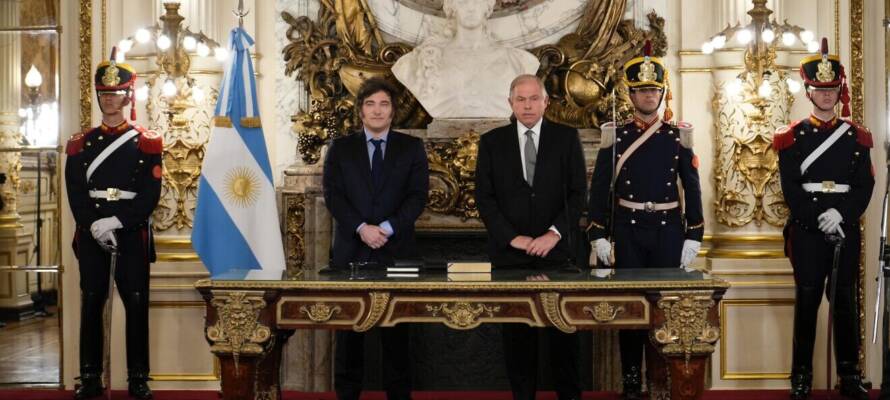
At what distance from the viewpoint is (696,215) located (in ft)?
17.2

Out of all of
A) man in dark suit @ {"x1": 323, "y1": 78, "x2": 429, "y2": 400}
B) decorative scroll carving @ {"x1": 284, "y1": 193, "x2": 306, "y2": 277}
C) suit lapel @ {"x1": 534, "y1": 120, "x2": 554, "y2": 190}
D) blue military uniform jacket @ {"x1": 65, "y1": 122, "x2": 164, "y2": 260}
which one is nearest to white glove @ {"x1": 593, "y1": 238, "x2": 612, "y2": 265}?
suit lapel @ {"x1": 534, "y1": 120, "x2": 554, "y2": 190}

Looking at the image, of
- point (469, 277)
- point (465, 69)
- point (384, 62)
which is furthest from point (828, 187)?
point (384, 62)

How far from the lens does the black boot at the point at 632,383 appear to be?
533 centimetres

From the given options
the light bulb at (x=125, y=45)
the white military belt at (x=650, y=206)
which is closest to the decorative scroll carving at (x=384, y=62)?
the light bulb at (x=125, y=45)

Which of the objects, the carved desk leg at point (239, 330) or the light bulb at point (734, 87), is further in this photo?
the light bulb at point (734, 87)

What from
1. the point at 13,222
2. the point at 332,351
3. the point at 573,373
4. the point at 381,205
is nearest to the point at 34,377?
the point at 13,222

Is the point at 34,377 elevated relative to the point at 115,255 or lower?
lower

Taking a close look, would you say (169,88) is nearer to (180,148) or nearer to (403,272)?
(180,148)

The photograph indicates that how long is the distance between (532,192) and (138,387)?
7.66 feet

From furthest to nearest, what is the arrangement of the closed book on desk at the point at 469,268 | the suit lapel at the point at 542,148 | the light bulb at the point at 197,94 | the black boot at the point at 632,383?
1. the light bulb at the point at 197,94
2. the black boot at the point at 632,383
3. the suit lapel at the point at 542,148
4. the closed book on desk at the point at 469,268

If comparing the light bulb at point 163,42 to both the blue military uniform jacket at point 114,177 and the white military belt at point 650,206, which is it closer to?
the blue military uniform jacket at point 114,177

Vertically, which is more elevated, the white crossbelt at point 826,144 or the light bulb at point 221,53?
the light bulb at point 221,53

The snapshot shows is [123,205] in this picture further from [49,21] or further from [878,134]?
[878,134]

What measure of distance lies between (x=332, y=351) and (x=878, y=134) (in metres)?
3.24
